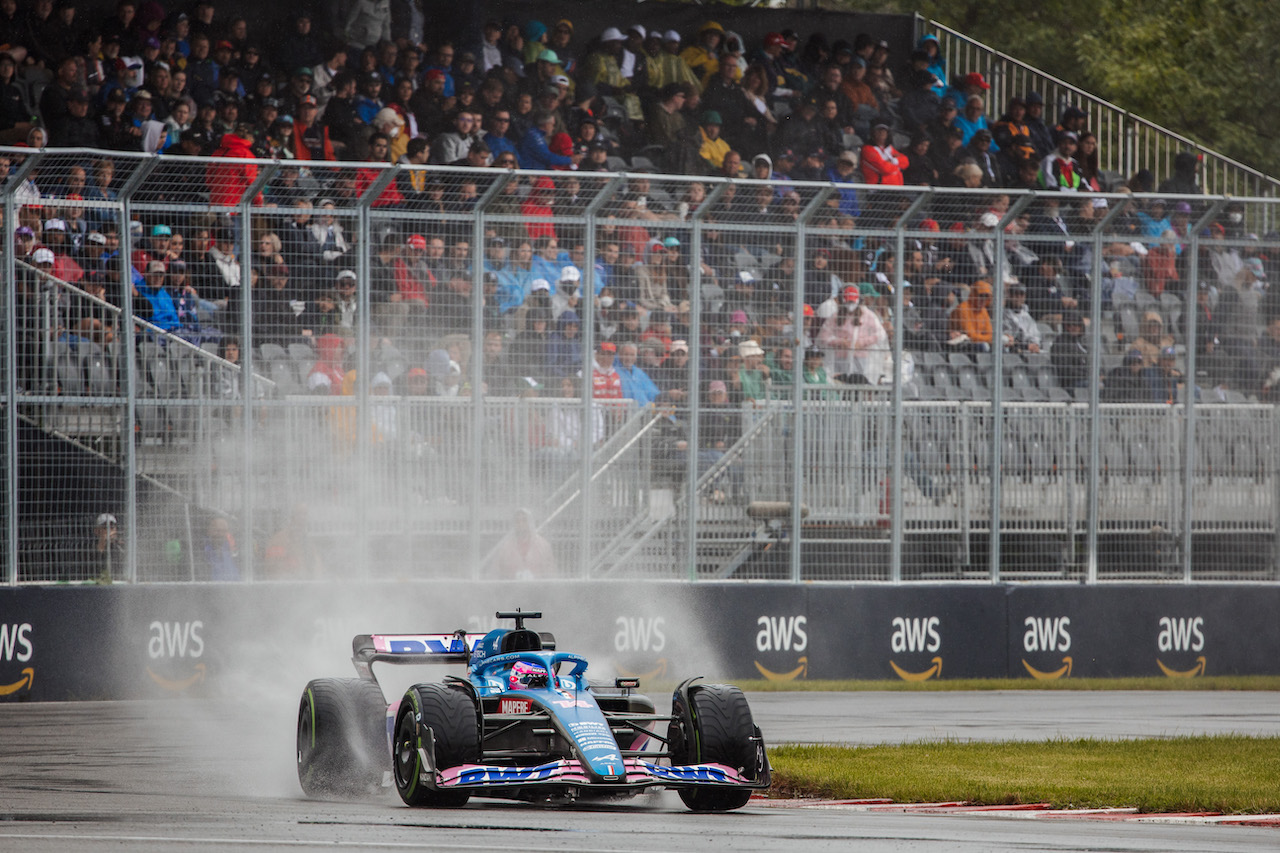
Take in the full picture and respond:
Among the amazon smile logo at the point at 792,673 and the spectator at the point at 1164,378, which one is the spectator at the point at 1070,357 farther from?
the amazon smile logo at the point at 792,673

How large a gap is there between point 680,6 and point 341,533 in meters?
10.3

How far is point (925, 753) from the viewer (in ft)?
35.5

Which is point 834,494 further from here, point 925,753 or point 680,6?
point 680,6

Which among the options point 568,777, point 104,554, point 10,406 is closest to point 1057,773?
point 568,777

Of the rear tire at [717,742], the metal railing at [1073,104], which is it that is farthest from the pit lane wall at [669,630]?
the metal railing at [1073,104]

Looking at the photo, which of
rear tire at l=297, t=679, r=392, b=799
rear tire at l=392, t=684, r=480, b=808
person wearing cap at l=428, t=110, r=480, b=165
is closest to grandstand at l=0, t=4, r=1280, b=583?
person wearing cap at l=428, t=110, r=480, b=165

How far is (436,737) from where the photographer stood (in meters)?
8.12

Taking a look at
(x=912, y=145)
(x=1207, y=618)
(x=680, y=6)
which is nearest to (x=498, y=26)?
(x=680, y=6)

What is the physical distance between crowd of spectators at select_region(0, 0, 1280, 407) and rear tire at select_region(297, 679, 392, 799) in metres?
5.88

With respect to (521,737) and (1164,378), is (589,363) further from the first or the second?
(521,737)

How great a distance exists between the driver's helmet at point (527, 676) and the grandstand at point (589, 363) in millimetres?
5879

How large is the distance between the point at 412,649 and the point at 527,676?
1176 mm

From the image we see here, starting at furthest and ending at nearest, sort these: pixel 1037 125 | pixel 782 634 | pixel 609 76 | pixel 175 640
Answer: pixel 1037 125
pixel 609 76
pixel 782 634
pixel 175 640

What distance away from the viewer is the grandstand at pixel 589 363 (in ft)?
45.7
